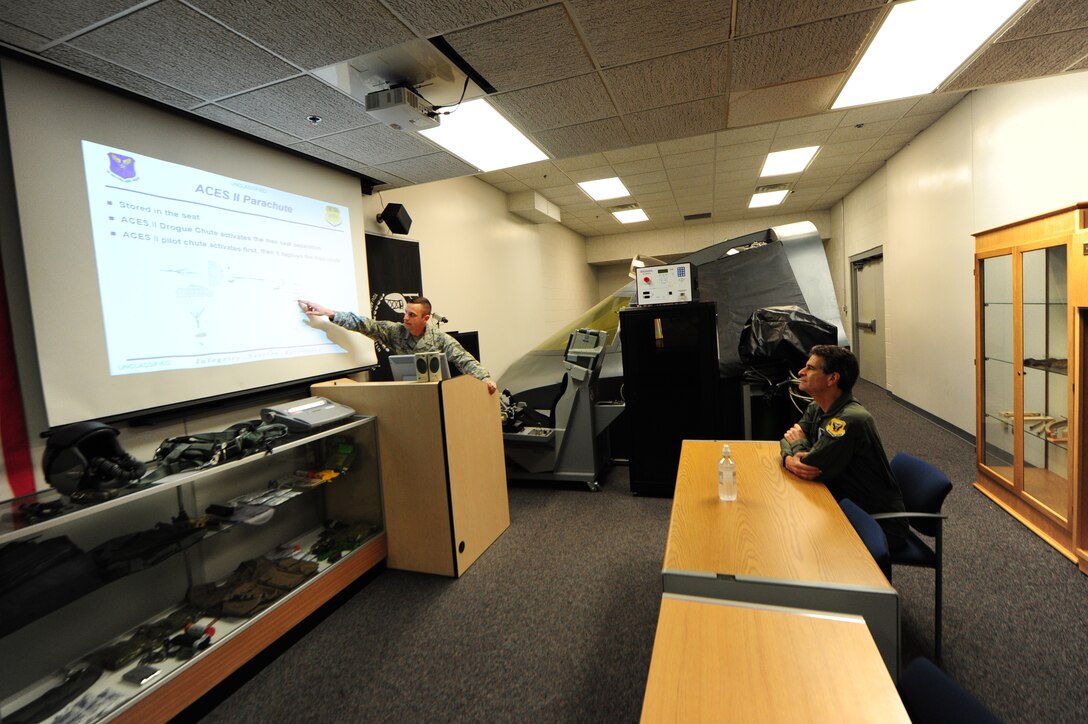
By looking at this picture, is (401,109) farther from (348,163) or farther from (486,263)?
(486,263)

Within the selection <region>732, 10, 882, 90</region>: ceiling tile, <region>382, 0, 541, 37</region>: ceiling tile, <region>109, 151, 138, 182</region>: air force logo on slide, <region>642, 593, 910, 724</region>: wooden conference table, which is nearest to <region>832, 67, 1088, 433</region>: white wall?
<region>732, 10, 882, 90</region>: ceiling tile

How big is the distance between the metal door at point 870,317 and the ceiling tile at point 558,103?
18.8 feet

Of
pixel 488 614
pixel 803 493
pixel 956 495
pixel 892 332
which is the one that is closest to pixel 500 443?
pixel 488 614

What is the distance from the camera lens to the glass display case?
5.19ft

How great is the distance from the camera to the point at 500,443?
3172 mm

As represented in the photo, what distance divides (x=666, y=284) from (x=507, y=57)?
1955 millimetres

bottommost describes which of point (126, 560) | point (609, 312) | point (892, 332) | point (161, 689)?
point (161, 689)

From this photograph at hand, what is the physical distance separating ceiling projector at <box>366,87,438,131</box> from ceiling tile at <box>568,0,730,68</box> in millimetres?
918

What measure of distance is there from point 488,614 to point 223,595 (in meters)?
1.26

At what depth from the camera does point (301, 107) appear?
2338 mm

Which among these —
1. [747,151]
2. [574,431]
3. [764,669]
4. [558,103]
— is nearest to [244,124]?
[558,103]

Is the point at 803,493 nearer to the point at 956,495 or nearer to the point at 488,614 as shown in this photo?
the point at 488,614

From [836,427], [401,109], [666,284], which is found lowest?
[836,427]

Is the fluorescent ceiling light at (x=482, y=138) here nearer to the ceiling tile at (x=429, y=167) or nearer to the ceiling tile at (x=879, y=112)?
the ceiling tile at (x=429, y=167)
